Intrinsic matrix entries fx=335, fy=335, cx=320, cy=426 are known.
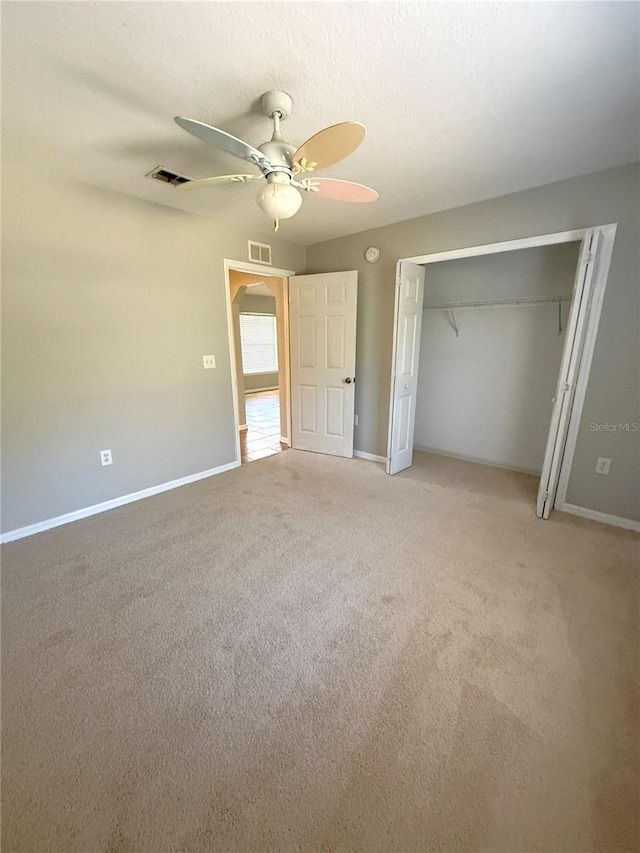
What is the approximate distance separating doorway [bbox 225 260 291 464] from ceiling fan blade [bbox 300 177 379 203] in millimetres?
1789

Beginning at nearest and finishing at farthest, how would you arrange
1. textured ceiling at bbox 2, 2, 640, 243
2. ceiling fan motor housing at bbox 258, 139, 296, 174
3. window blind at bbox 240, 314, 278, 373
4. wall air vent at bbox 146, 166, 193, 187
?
textured ceiling at bbox 2, 2, 640, 243, ceiling fan motor housing at bbox 258, 139, 296, 174, wall air vent at bbox 146, 166, 193, 187, window blind at bbox 240, 314, 278, 373

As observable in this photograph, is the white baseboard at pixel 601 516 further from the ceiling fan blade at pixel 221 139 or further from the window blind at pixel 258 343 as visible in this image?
the window blind at pixel 258 343

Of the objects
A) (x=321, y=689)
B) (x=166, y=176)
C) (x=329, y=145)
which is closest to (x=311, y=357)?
(x=166, y=176)

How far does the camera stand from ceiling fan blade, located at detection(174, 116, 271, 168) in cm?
119

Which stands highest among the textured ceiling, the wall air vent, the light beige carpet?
the textured ceiling

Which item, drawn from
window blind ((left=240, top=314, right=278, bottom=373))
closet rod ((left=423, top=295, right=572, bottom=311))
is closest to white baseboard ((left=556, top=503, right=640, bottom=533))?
closet rod ((left=423, top=295, right=572, bottom=311))

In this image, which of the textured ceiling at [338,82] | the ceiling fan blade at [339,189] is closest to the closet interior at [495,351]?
the textured ceiling at [338,82]

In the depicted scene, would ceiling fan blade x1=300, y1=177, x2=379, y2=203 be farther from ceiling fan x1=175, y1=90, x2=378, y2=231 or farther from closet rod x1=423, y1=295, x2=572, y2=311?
closet rod x1=423, y1=295, x2=572, y2=311

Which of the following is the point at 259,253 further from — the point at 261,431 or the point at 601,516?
the point at 601,516

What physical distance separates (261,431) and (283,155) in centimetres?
385

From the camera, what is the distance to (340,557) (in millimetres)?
2188

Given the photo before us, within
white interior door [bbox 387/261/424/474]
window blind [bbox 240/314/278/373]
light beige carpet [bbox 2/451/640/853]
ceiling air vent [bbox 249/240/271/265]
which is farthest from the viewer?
window blind [bbox 240/314/278/373]

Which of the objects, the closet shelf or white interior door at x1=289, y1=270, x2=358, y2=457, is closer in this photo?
the closet shelf

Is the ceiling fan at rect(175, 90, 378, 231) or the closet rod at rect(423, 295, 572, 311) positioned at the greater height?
the ceiling fan at rect(175, 90, 378, 231)
